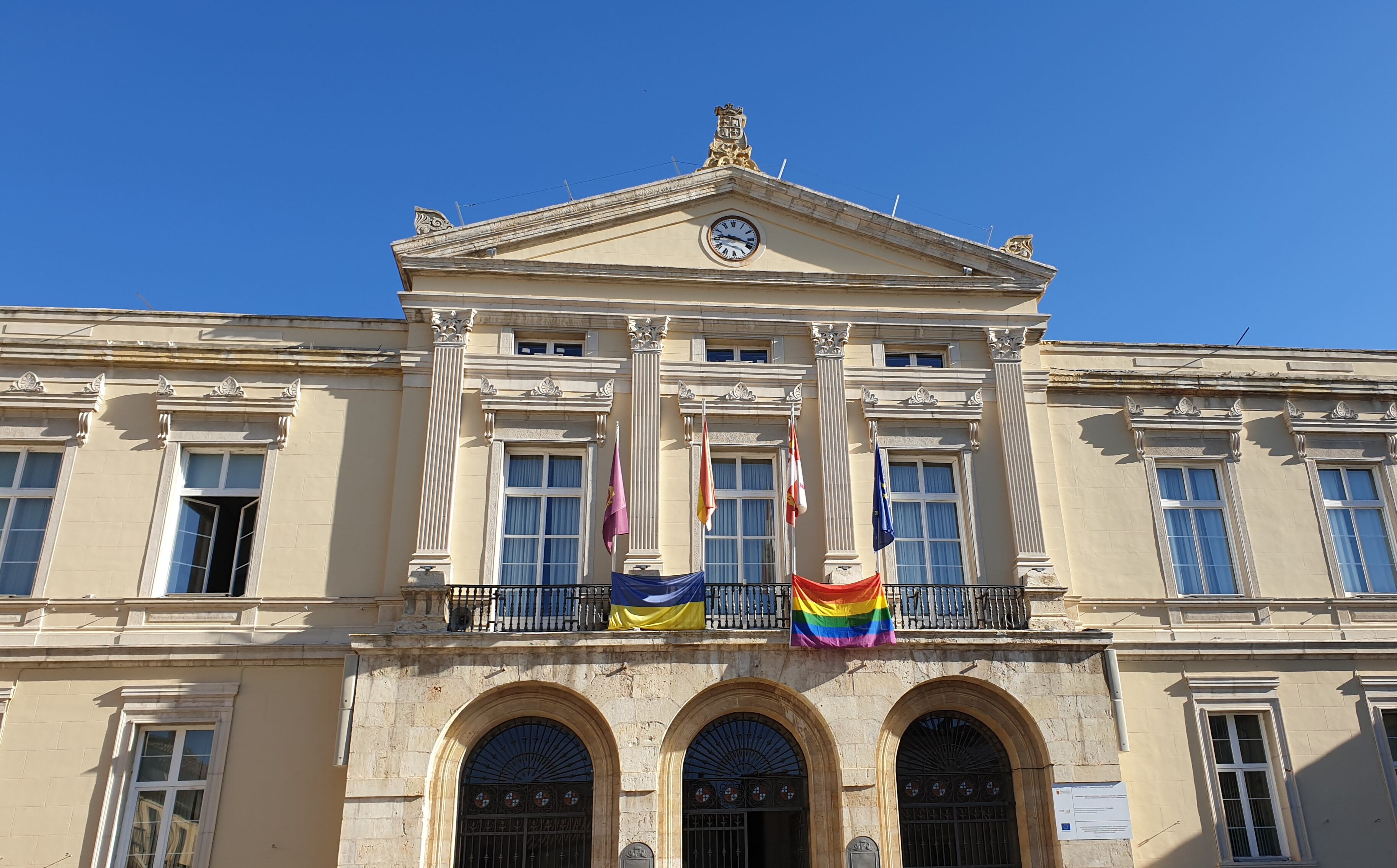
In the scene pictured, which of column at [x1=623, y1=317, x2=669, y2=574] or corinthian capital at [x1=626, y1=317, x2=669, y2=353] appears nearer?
column at [x1=623, y1=317, x2=669, y2=574]

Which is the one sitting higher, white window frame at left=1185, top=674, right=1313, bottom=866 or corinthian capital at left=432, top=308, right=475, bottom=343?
corinthian capital at left=432, top=308, right=475, bottom=343

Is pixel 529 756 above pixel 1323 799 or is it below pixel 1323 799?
above

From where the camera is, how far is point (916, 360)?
17.6 metres

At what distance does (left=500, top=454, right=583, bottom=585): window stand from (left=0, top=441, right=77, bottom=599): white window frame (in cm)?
644

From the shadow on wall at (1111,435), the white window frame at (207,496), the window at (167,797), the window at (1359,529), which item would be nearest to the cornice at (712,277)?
the shadow on wall at (1111,435)

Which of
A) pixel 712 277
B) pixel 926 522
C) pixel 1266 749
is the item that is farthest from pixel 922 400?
pixel 1266 749

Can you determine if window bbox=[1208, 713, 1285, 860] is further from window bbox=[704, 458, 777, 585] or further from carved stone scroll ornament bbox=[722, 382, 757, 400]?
carved stone scroll ornament bbox=[722, 382, 757, 400]

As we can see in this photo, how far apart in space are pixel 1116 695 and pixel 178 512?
1394 centimetres

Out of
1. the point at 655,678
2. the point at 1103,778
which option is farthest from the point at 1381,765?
the point at 655,678

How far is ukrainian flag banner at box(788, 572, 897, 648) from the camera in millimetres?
14508

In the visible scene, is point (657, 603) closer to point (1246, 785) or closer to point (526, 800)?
point (526, 800)

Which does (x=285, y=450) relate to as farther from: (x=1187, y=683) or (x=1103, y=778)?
(x=1187, y=683)

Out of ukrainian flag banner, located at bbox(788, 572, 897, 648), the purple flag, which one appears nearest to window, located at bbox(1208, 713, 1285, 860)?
ukrainian flag banner, located at bbox(788, 572, 897, 648)

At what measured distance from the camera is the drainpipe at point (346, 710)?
1373cm
